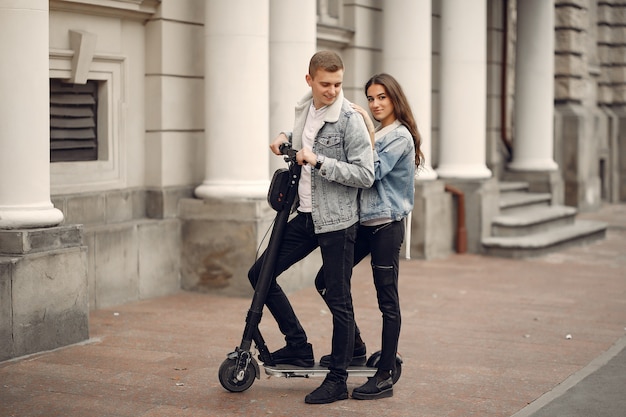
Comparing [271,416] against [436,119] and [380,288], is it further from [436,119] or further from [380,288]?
[436,119]

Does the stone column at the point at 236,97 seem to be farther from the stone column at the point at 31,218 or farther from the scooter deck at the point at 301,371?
the scooter deck at the point at 301,371

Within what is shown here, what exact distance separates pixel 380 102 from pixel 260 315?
4.80 feet

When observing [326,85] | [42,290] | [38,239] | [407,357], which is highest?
[326,85]

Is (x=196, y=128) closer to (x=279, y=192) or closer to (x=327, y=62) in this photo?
(x=279, y=192)

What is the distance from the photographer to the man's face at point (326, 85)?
6316 millimetres

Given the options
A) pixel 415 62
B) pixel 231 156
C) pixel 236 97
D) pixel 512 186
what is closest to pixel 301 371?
pixel 231 156

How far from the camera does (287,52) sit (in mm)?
11898

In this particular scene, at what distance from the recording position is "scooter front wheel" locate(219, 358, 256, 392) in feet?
21.8

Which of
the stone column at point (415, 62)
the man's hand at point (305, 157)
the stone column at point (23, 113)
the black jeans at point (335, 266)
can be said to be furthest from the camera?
the stone column at point (415, 62)

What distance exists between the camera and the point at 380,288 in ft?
21.6

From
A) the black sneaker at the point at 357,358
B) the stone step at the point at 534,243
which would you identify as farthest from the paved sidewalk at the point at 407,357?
the stone step at the point at 534,243

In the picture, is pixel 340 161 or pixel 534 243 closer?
pixel 340 161

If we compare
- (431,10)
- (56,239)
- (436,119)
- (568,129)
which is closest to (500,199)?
(436,119)

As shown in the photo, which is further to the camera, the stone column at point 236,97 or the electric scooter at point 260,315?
the stone column at point 236,97
